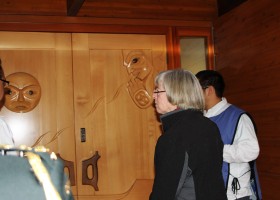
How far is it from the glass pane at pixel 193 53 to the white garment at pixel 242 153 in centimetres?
149

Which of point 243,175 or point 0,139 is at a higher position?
point 0,139

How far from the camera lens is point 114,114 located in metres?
3.49

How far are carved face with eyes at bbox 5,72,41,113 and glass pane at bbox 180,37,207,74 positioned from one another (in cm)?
132

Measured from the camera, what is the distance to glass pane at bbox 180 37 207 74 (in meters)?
3.73

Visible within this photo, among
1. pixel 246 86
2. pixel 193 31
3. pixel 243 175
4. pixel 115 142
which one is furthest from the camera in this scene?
pixel 193 31

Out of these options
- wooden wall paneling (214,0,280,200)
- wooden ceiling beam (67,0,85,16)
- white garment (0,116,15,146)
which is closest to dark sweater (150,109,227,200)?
white garment (0,116,15,146)

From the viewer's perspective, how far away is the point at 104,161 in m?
3.42

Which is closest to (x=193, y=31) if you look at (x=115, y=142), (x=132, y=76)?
(x=132, y=76)

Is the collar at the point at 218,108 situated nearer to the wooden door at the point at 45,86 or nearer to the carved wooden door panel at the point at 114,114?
the carved wooden door panel at the point at 114,114

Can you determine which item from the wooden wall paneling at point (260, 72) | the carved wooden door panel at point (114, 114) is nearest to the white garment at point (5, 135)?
the carved wooden door panel at point (114, 114)

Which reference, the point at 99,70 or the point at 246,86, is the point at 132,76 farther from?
the point at 246,86

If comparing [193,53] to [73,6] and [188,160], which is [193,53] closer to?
[73,6]

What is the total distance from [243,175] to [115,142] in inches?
56.3

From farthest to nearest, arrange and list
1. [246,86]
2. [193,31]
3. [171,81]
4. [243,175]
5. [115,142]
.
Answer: [193,31] → [115,142] → [246,86] → [243,175] → [171,81]
